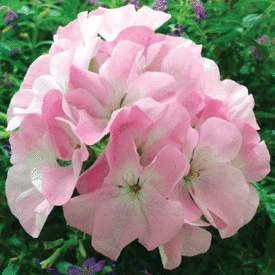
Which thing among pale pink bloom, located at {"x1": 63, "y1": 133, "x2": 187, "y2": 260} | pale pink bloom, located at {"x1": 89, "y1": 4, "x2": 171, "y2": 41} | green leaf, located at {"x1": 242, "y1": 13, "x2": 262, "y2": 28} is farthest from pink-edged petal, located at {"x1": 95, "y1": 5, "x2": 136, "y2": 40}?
green leaf, located at {"x1": 242, "y1": 13, "x2": 262, "y2": 28}

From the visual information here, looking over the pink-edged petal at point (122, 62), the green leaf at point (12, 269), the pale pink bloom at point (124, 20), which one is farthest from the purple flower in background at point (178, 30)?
the green leaf at point (12, 269)

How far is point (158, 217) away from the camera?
0.40 meters

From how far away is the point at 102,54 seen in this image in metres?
0.48

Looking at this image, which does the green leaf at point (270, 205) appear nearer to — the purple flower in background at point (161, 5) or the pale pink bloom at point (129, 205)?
the pale pink bloom at point (129, 205)

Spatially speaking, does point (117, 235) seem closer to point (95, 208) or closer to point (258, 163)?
point (95, 208)

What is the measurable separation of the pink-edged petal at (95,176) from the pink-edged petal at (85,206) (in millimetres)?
11

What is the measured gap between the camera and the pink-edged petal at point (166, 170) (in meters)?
0.39

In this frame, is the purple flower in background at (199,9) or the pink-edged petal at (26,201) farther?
the purple flower in background at (199,9)

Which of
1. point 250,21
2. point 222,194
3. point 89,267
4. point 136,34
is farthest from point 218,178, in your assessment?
point 250,21

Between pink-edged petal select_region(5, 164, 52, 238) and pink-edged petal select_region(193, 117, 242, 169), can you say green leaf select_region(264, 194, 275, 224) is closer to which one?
pink-edged petal select_region(193, 117, 242, 169)

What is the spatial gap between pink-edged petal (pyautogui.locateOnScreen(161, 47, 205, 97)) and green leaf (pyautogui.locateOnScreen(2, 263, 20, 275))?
59cm

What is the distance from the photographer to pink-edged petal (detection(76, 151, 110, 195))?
406 mm

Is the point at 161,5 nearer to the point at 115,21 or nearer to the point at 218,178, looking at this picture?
the point at 115,21

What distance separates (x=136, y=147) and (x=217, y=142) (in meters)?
0.11
